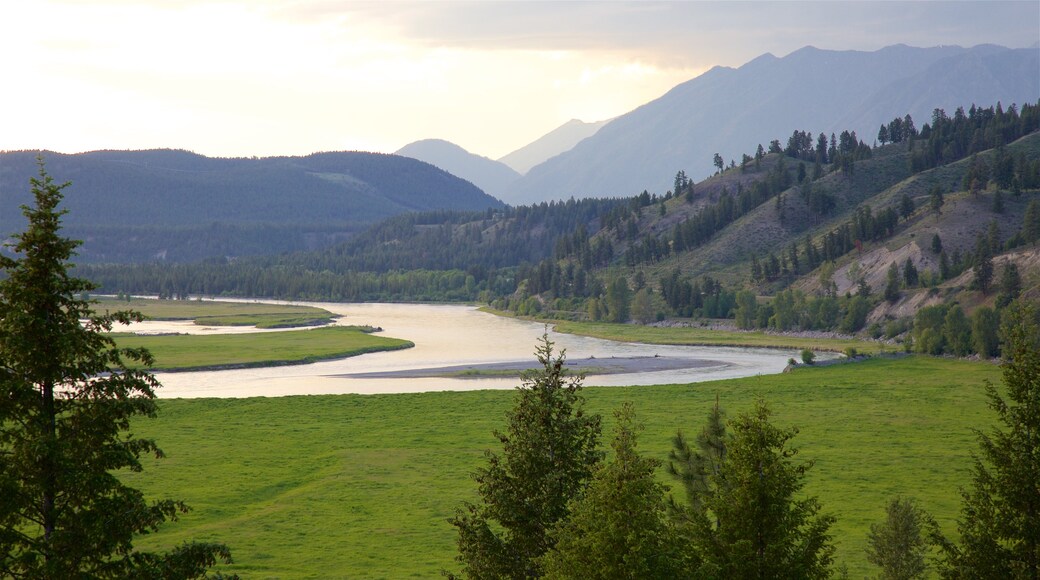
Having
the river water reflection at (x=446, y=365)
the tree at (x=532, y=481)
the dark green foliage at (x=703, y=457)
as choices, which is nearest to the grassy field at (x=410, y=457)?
the dark green foliage at (x=703, y=457)

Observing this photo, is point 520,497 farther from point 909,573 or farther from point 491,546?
point 909,573

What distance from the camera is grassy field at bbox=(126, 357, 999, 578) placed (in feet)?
136

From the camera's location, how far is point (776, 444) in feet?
65.6

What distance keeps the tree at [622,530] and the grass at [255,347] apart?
95.4 m

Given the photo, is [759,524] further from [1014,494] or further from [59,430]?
[59,430]

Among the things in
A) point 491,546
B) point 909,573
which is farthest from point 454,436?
point 491,546

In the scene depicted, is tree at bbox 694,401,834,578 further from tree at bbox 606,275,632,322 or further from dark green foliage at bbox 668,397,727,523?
tree at bbox 606,275,632,322

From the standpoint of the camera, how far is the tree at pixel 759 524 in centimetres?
1950

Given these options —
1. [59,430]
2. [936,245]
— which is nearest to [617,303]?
[936,245]

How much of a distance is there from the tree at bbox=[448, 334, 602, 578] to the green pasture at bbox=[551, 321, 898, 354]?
105756 mm

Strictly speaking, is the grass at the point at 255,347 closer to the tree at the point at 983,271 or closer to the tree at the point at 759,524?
the tree at the point at 983,271

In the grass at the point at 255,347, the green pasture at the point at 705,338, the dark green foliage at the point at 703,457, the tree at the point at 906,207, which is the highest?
the tree at the point at 906,207

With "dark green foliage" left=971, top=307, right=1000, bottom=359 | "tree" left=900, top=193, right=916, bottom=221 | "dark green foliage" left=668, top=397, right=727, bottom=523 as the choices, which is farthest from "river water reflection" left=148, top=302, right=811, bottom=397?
"tree" left=900, top=193, right=916, bottom=221

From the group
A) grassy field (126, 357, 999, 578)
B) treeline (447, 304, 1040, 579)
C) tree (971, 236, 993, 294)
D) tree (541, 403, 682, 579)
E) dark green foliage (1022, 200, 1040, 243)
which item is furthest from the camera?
dark green foliage (1022, 200, 1040, 243)
